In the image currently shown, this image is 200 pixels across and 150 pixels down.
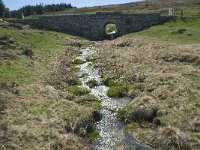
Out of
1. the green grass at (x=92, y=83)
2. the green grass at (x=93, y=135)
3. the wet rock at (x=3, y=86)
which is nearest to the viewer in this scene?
the green grass at (x=93, y=135)

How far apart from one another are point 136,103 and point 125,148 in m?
7.62

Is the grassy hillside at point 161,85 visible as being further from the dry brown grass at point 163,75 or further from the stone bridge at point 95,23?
the stone bridge at point 95,23

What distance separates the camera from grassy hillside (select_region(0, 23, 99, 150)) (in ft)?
90.2

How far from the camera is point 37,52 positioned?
211 ft

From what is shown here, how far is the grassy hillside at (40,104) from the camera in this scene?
27.5m

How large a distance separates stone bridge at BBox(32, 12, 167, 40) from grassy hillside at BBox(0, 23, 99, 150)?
125 feet

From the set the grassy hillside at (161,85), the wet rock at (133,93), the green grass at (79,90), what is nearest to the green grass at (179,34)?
the grassy hillside at (161,85)

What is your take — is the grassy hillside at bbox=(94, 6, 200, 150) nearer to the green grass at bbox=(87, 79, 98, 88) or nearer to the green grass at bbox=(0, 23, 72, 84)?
the green grass at bbox=(87, 79, 98, 88)

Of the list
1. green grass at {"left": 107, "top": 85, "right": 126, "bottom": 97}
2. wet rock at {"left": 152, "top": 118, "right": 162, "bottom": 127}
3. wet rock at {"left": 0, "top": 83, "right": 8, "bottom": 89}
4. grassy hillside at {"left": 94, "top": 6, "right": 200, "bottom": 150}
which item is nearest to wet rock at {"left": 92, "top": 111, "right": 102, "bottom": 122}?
grassy hillside at {"left": 94, "top": 6, "right": 200, "bottom": 150}

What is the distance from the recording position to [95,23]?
103 m

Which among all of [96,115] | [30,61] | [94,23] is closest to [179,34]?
[30,61]

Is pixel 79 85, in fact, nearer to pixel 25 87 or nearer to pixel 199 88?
pixel 25 87

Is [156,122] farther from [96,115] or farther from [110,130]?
[96,115]

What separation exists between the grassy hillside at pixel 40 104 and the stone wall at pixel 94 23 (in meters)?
38.0
